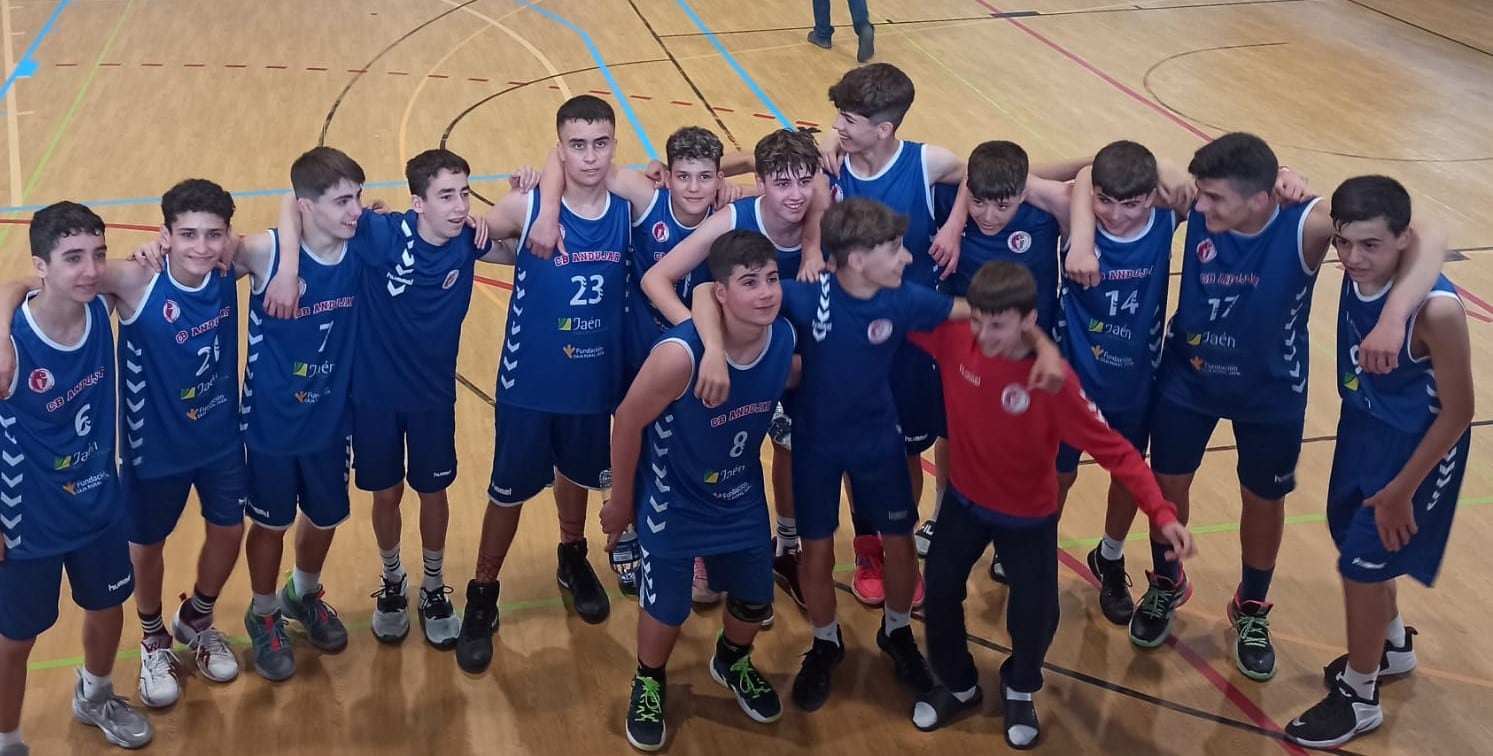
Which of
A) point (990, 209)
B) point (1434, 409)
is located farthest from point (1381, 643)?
point (990, 209)

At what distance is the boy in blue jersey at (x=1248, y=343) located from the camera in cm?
427

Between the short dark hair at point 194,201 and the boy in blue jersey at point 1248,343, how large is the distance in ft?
9.21

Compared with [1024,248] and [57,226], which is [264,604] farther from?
[1024,248]

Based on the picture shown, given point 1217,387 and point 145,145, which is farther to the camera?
point 145,145

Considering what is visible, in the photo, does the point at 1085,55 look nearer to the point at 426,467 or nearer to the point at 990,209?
the point at 990,209

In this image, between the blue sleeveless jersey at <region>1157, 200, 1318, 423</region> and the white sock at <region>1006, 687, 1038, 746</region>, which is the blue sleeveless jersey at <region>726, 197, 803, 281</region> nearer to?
the blue sleeveless jersey at <region>1157, 200, 1318, 423</region>

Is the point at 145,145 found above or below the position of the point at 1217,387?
below

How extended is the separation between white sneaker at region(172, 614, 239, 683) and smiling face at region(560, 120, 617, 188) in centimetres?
211

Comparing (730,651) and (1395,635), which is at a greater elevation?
(1395,635)

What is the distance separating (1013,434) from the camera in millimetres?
3918

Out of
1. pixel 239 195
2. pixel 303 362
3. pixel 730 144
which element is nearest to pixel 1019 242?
pixel 303 362

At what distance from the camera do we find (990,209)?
14.5 ft

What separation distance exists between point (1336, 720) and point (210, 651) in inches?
156

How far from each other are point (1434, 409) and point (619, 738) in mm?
2858
